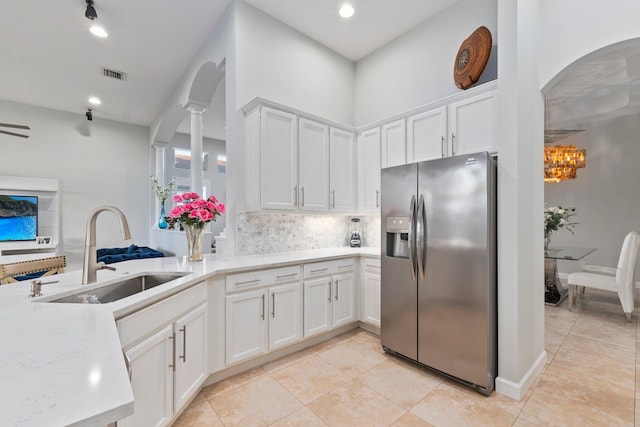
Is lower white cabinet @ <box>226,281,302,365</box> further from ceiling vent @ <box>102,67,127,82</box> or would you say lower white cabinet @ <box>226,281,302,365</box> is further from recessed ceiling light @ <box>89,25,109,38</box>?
ceiling vent @ <box>102,67,127,82</box>

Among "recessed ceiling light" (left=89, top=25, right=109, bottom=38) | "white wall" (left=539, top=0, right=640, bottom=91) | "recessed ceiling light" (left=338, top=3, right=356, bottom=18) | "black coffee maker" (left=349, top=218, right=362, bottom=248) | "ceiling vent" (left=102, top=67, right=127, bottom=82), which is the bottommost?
"black coffee maker" (left=349, top=218, right=362, bottom=248)

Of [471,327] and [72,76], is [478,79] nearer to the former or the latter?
[471,327]

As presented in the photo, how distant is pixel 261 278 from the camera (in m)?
2.51

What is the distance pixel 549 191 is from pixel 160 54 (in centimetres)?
764

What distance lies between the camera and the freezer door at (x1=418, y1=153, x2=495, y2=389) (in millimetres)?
2107

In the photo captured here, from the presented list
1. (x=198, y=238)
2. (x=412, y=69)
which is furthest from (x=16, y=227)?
(x=412, y=69)

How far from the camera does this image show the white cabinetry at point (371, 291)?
3127mm

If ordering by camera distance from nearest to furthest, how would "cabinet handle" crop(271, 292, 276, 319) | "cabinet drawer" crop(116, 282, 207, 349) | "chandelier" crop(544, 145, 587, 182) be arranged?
"cabinet drawer" crop(116, 282, 207, 349) < "cabinet handle" crop(271, 292, 276, 319) < "chandelier" crop(544, 145, 587, 182)

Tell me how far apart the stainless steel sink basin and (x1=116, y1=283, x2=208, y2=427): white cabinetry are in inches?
12.4

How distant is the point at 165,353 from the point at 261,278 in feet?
3.17

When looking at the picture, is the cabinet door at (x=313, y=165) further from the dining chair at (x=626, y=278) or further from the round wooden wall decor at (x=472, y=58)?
the dining chair at (x=626, y=278)

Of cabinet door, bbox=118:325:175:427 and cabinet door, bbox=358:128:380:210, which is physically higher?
cabinet door, bbox=358:128:380:210

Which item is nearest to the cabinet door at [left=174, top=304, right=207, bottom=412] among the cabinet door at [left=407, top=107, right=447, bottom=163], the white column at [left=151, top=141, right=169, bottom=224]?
the cabinet door at [left=407, top=107, right=447, bottom=163]

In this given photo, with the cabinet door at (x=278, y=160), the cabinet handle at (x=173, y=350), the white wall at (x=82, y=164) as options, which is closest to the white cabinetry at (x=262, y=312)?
the cabinet handle at (x=173, y=350)
